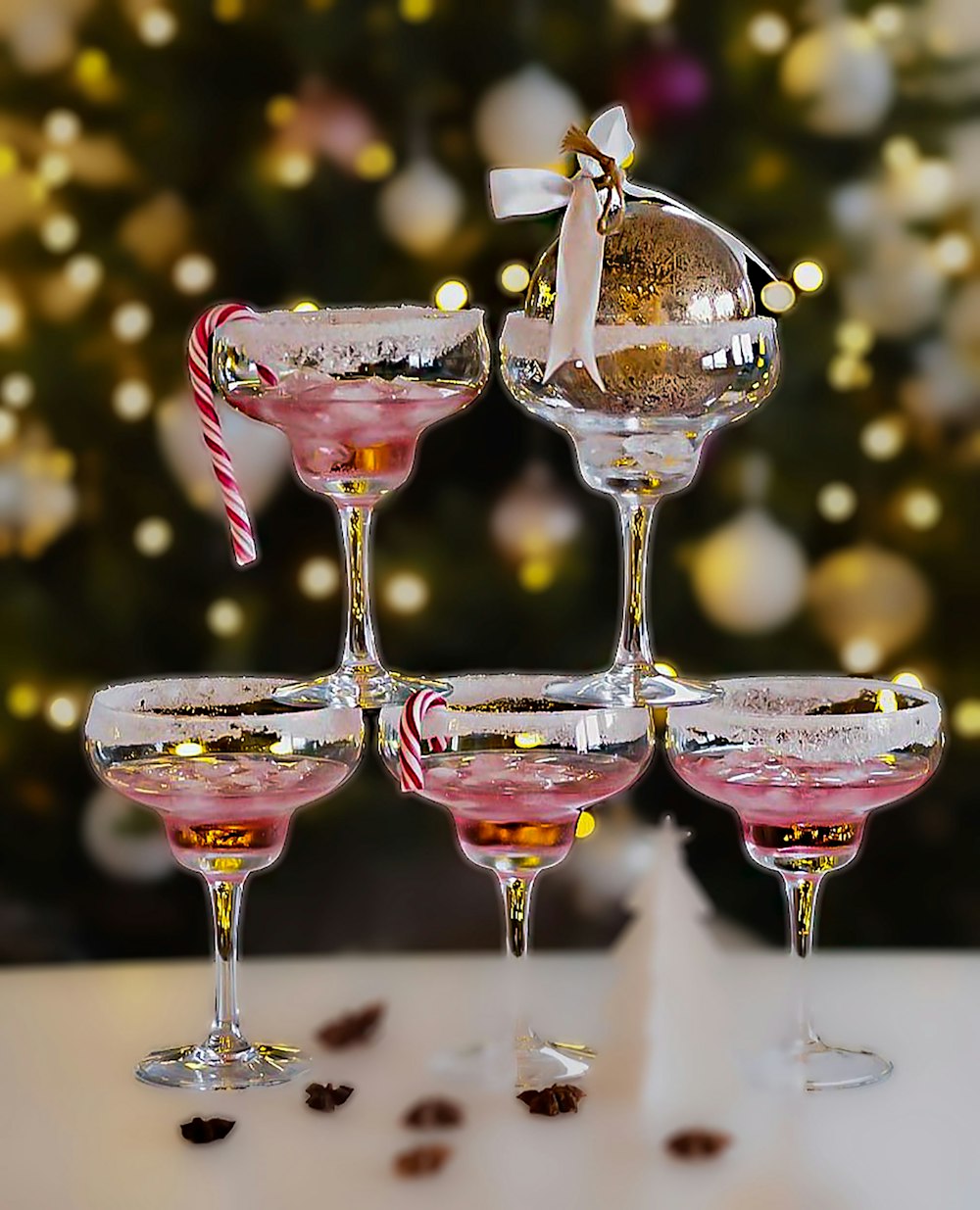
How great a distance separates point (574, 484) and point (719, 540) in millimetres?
159

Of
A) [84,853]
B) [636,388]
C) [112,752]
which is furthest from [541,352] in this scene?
[84,853]

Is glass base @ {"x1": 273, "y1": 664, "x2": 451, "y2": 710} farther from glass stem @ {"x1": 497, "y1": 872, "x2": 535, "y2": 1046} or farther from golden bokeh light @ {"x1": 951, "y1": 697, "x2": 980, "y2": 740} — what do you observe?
golden bokeh light @ {"x1": 951, "y1": 697, "x2": 980, "y2": 740}

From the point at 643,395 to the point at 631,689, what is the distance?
0.60 ft

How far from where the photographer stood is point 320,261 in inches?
79.8

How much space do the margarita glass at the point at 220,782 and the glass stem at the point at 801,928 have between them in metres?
0.26

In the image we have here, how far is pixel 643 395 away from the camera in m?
1.23

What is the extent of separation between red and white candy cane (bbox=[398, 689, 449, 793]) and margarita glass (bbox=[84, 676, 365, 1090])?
0.17 ft

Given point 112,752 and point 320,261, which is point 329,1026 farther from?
point 320,261

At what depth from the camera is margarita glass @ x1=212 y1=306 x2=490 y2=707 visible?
1212mm

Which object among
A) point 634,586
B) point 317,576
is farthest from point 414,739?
point 317,576

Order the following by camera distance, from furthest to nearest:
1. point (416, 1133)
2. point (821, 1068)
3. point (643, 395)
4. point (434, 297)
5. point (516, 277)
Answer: point (434, 297) < point (516, 277) < point (643, 395) < point (821, 1068) < point (416, 1133)

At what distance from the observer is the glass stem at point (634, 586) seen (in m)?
1.30

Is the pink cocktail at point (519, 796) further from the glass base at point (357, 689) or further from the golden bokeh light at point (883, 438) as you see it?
the golden bokeh light at point (883, 438)

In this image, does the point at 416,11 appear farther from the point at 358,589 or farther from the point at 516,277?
the point at 358,589
